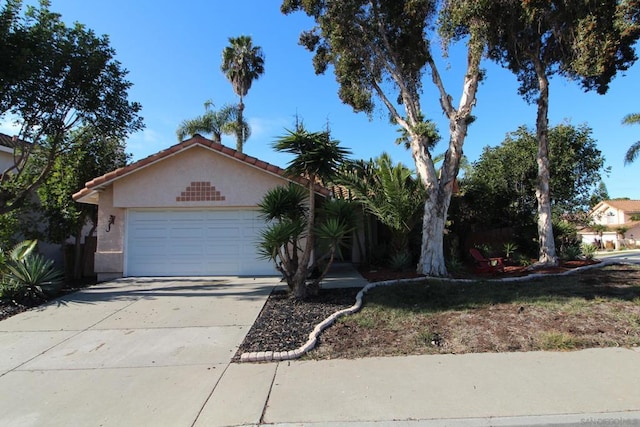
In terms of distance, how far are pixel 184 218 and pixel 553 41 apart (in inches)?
496

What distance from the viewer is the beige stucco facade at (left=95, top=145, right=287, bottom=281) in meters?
11.4

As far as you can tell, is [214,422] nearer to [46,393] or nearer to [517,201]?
[46,393]

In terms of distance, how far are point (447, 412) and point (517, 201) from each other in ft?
47.5

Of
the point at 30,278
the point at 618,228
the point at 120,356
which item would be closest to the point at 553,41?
the point at 120,356

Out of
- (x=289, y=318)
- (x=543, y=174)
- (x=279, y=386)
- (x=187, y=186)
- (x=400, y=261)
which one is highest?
(x=543, y=174)

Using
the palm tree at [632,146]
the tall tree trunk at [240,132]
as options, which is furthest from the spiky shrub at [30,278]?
the palm tree at [632,146]

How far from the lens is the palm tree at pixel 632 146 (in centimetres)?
2234

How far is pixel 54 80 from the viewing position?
9.22m

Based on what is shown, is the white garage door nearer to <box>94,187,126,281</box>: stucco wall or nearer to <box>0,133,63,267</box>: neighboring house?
<box>94,187,126,281</box>: stucco wall

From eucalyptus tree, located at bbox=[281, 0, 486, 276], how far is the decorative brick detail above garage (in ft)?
17.1

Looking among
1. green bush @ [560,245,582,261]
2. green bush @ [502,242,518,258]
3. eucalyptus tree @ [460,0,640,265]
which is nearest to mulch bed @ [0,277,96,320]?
eucalyptus tree @ [460,0,640,265]

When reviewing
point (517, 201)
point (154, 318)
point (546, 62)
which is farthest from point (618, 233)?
point (154, 318)

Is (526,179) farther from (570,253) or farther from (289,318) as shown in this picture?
(289,318)

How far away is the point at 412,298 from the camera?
755 cm
